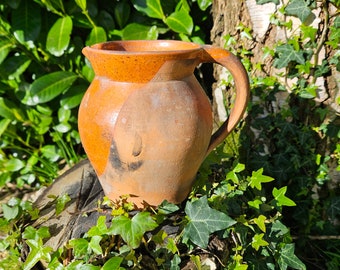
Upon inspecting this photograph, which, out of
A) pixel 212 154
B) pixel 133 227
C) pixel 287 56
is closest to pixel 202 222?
pixel 133 227

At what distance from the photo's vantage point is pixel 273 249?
1358mm

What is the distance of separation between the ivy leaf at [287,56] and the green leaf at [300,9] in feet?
0.42

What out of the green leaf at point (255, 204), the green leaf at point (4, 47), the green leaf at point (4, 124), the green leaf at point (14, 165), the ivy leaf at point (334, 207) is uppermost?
the green leaf at point (4, 47)

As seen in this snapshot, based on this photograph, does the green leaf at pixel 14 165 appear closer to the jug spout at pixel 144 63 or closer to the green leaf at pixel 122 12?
the green leaf at pixel 122 12

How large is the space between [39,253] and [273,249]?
763 mm

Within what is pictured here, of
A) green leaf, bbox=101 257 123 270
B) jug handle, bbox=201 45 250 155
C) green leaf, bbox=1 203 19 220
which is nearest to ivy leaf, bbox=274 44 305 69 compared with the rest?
jug handle, bbox=201 45 250 155

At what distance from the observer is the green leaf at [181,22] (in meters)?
2.00

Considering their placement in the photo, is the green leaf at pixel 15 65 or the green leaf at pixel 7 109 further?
the green leaf at pixel 7 109

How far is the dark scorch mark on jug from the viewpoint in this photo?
1.19 metres

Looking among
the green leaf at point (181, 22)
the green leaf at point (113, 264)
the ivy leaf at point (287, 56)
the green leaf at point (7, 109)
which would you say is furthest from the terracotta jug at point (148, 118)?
the green leaf at point (7, 109)

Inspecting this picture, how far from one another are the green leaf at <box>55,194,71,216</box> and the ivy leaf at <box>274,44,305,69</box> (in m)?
1.03

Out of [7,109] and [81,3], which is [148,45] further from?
[7,109]

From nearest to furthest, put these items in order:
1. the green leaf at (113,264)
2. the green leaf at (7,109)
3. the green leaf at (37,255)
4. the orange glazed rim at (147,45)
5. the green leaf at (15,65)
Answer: the green leaf at (113,264) → the green leaf at (37,255) → the orange glazed rim at (147,45) → the green leaf at (15,65) → the green leaf at (7,109)

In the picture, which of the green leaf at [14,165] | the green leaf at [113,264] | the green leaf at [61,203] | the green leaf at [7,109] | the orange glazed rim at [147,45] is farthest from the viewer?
the green leaf at [14,165]
